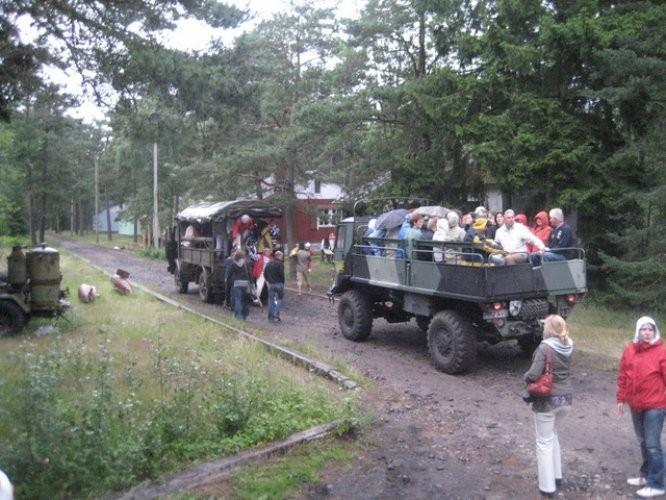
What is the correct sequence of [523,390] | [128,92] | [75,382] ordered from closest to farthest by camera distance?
[75,382], [523,390], [128,92]

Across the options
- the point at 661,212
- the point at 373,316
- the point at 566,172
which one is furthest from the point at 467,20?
the point at 373,316

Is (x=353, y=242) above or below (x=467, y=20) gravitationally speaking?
below

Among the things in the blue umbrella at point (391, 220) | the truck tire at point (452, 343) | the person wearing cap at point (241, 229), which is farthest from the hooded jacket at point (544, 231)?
the person wearing cap at point (241, 229)

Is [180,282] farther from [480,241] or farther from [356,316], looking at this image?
[480,241]

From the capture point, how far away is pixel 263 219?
18984mm

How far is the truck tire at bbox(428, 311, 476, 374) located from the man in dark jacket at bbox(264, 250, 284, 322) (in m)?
5.41

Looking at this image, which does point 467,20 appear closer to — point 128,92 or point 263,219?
point 263,219

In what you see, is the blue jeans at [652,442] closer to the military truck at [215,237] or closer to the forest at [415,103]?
the forest at [415,103]

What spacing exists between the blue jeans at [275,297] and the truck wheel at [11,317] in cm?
517

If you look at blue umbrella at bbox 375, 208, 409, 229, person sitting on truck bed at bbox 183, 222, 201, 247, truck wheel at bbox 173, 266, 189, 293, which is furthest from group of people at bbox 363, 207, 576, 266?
truck wheel at bbox 173, 266, 189, 293

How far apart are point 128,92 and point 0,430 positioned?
259 inches

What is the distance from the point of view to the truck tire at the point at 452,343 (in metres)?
9.72

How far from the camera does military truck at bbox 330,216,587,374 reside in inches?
369

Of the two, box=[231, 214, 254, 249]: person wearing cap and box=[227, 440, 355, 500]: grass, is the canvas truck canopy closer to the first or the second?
box=[231, 214, 254, 249]: person wearing cap
